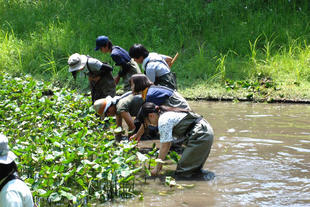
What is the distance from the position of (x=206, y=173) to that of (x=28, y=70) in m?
7.63

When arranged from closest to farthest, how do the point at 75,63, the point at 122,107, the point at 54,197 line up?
the point at 54,197 < the point at 122,107 < the point at 75,63

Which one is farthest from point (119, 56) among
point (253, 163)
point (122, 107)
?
point (253, 163)

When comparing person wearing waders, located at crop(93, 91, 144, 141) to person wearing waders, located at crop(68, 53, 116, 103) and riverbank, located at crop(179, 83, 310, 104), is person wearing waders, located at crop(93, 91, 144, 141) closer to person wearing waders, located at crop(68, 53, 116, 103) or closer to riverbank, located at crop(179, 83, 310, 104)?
person wearing waders, located at crop(68, 53, 116, 103)

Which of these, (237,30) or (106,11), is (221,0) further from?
(106,11)

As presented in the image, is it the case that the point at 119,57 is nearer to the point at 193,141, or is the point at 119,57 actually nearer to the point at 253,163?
the point at 193,141

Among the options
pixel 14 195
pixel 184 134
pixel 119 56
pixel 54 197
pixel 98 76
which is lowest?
pixel 54 197

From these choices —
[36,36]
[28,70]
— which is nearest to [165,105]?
[28,70]

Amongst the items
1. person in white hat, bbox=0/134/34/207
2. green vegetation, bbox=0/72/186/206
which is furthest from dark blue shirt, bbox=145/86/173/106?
person in white hat, bbox=0/134/34/207

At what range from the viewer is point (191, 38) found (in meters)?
13.6

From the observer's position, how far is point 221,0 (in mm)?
14734

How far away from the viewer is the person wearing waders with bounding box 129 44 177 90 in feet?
23.7

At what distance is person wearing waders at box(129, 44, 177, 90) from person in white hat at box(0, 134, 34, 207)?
14.3 ft

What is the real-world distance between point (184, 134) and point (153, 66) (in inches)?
70.5

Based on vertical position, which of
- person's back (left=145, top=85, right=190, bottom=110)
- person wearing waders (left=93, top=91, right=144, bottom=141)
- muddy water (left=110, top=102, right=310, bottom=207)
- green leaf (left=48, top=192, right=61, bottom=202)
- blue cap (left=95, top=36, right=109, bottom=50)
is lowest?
muddy water (left=110, top=102, right=310, bottom=207)
